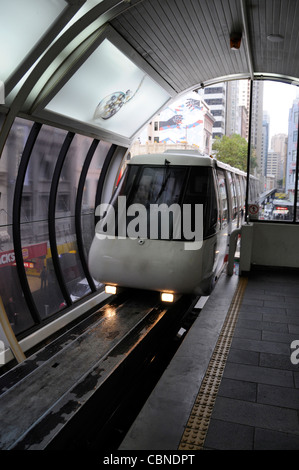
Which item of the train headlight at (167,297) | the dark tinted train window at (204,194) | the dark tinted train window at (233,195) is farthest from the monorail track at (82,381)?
the dark tinted train window at (233,195)

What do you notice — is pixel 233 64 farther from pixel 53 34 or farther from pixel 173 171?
pixel 53 34

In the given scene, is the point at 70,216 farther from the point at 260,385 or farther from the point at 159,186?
the point at 260,385

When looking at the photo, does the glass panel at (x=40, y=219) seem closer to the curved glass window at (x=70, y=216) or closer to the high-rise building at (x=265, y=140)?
the curved glass window at (x=70, y=216)

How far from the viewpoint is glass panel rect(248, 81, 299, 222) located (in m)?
8.83

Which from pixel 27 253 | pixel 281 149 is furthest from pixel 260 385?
pixel 281 149

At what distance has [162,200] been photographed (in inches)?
265

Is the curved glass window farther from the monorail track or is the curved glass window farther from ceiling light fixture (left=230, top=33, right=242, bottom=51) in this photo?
ceiling light fixture (left=230, top=33, right=242, bottom=51)

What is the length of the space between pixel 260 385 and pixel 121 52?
5.95m

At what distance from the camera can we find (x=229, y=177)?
30.7 ft

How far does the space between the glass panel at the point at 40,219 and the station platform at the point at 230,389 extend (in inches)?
154

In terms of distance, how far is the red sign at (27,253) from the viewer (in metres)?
7.30

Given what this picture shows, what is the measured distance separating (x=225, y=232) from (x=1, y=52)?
530 centimetres
